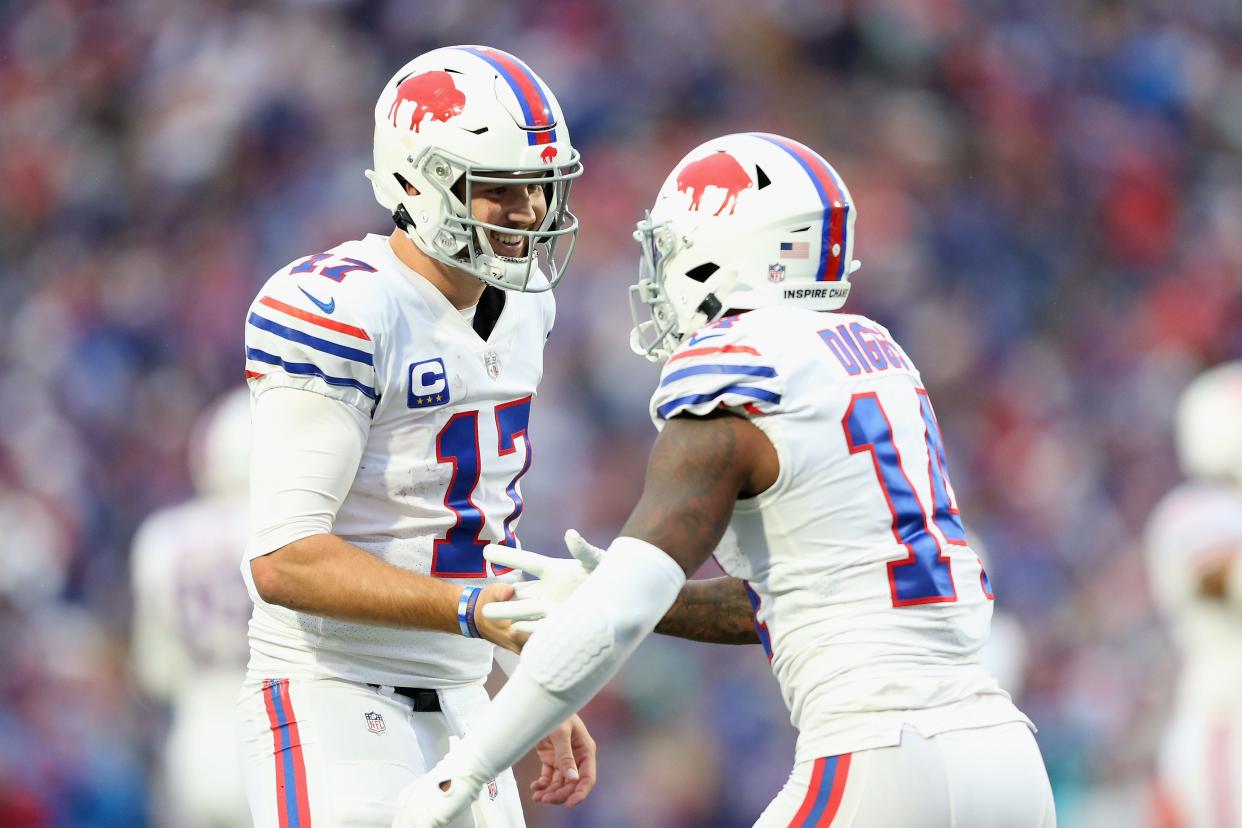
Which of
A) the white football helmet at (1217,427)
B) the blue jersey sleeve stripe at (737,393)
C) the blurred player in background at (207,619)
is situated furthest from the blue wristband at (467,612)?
the white football helmet at (1217,427)

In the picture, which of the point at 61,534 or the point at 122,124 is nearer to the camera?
the point at 61,534

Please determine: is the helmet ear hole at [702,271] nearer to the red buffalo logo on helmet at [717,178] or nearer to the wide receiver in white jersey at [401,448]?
the red buffalo logo on helmet at [717,178]

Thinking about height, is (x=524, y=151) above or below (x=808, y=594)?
above

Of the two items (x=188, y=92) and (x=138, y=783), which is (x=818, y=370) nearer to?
(x=138, y=783)

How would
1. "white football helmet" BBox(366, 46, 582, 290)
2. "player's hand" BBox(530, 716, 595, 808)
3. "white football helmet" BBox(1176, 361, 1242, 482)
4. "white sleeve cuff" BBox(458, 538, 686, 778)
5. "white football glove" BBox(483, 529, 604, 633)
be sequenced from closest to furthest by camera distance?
"white sleeve cuff" BBox(458, 538, 686, 778) → "white football glove" BBox(483, 529, 604, 633) → "white football helmet" BBox(366, 46, 582, 290) → "player's hand" BBox(530, 716, 595, 808) → "white football helmet" BBox(1176, 361, 1242, 482)

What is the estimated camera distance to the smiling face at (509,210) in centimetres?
352

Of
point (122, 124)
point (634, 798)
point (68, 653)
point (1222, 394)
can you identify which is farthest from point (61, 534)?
point (1222, 394)

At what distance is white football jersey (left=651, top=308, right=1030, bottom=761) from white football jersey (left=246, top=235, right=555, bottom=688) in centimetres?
61

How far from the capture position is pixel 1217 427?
19.2 ft

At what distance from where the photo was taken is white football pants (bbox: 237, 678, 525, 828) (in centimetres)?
322

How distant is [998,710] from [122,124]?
26.6 ft

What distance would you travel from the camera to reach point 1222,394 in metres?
5.86

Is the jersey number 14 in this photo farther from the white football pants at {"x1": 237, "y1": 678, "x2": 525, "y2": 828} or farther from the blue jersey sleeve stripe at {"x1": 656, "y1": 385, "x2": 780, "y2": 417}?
the white football pants at {"x1": 237, "y1": 678, "x2": 525, "y2": 828}

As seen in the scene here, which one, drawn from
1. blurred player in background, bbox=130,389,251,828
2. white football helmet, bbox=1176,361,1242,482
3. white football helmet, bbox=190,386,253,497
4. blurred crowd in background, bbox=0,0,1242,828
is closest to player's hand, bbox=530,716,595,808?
blurred player in background, bbox=130,389,251,828
